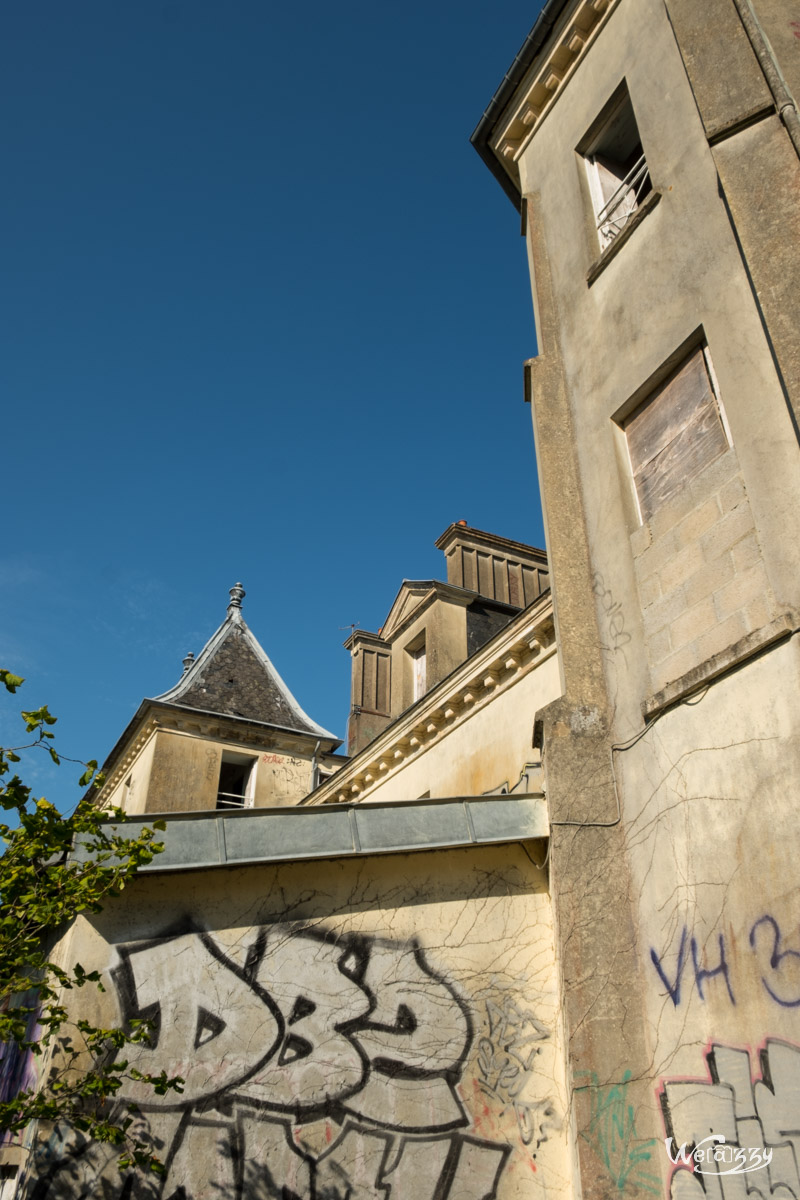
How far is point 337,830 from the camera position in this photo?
267 inches

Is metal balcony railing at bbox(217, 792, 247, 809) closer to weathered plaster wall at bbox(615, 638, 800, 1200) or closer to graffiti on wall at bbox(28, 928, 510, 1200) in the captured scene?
graffiti on wall at bbox(28, 928, 510, 1200)

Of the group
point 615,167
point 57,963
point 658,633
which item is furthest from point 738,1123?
point 615,167

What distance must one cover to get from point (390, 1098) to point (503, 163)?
1038 centimetres

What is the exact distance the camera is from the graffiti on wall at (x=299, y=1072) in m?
5.56

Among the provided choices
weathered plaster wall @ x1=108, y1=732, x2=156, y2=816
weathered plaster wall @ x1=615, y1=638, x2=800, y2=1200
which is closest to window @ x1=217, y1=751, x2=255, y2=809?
weathered plaster wall @ x1=108, y1=732, x2=156, y2=816

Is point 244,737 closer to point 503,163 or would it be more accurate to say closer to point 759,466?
point 503,163

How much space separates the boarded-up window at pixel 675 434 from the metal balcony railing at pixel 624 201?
247 centimetres

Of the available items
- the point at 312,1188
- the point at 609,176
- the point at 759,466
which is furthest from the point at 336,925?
the point at 609,176

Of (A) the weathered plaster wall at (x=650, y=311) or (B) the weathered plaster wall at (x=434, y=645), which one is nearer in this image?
(A) the weathered plaster wall at (x=650, y=311)

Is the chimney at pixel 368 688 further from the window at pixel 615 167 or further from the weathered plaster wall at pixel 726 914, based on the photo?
the weathered plaster wall at pixel 726 914

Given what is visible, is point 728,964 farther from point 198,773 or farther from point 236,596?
point 236,596

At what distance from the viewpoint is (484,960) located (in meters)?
6.68

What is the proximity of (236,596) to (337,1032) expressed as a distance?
19.5 metres

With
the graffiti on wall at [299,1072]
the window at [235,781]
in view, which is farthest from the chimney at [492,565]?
the graffiti on wall at [299,1072]
